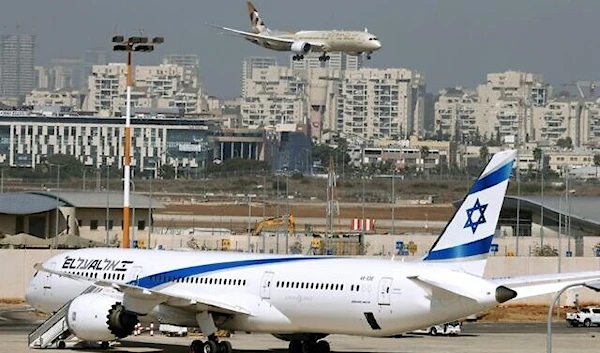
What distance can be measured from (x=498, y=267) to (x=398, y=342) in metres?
26.6

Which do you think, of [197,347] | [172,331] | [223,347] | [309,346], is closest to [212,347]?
[223,347]

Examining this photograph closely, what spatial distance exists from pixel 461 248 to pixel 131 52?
28.0 metres

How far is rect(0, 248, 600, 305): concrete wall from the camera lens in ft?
263

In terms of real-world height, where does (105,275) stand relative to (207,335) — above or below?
above

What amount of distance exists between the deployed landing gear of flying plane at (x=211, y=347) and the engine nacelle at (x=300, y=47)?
287 feet

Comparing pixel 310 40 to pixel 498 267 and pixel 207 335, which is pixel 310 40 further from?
pixel 207 335

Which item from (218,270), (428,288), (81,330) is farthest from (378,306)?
(81,330)

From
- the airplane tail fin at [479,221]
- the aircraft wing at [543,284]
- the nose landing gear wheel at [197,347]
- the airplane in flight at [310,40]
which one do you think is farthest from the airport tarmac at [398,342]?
the airplane in flight at [310,40]

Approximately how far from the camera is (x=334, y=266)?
50906 millimetres

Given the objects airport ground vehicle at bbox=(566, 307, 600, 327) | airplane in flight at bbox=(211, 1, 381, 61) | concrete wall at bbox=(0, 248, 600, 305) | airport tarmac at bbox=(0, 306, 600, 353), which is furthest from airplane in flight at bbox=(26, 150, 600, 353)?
airplane in flight at bbox=(211, 1, 381, 61)

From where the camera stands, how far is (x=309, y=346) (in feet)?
175

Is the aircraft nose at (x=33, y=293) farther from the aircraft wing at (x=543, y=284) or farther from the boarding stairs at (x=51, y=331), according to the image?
the aircraft wing at (x=543, y=284)

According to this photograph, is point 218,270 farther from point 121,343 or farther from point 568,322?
point 568,322

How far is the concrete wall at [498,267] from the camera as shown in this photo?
80.1 meters
